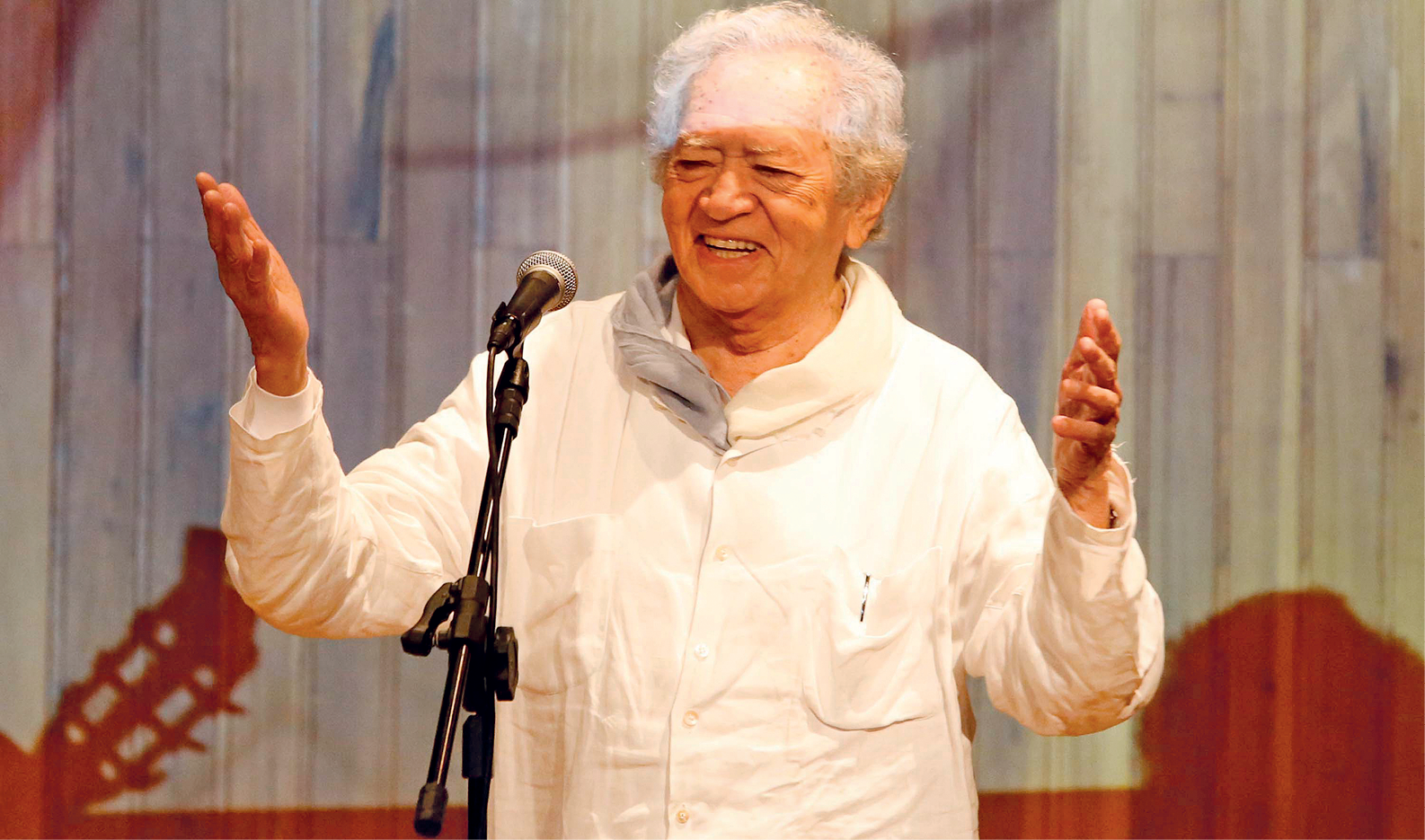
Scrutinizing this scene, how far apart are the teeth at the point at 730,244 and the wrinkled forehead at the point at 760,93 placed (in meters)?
0.15

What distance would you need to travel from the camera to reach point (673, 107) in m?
1.89

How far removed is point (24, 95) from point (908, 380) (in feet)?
6.58

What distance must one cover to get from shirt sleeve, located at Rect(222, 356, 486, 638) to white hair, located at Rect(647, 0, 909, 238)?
1.52ft

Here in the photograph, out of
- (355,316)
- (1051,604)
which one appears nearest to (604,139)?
(355,316)

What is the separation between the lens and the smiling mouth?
183cm

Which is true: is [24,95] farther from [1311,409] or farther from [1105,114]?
[1311,409]

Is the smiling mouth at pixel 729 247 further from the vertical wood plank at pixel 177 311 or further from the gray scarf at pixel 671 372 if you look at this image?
the vertical wood plank at pixel 177 311

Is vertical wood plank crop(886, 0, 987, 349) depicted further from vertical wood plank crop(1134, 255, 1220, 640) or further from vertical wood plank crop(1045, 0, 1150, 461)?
vertical wood plank crop(1134, 255, 1220, 640)

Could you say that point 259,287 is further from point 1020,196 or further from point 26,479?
point 1020,196

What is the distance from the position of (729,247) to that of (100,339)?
161 centimetres

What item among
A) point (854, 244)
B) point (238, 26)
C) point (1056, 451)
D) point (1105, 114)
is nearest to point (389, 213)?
point (238, 26)

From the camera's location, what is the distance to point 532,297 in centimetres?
142

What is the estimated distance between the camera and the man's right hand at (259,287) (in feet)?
4.53

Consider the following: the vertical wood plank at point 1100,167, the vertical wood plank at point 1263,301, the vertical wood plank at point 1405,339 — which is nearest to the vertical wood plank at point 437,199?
the vertical wood plank at point 1100,167
